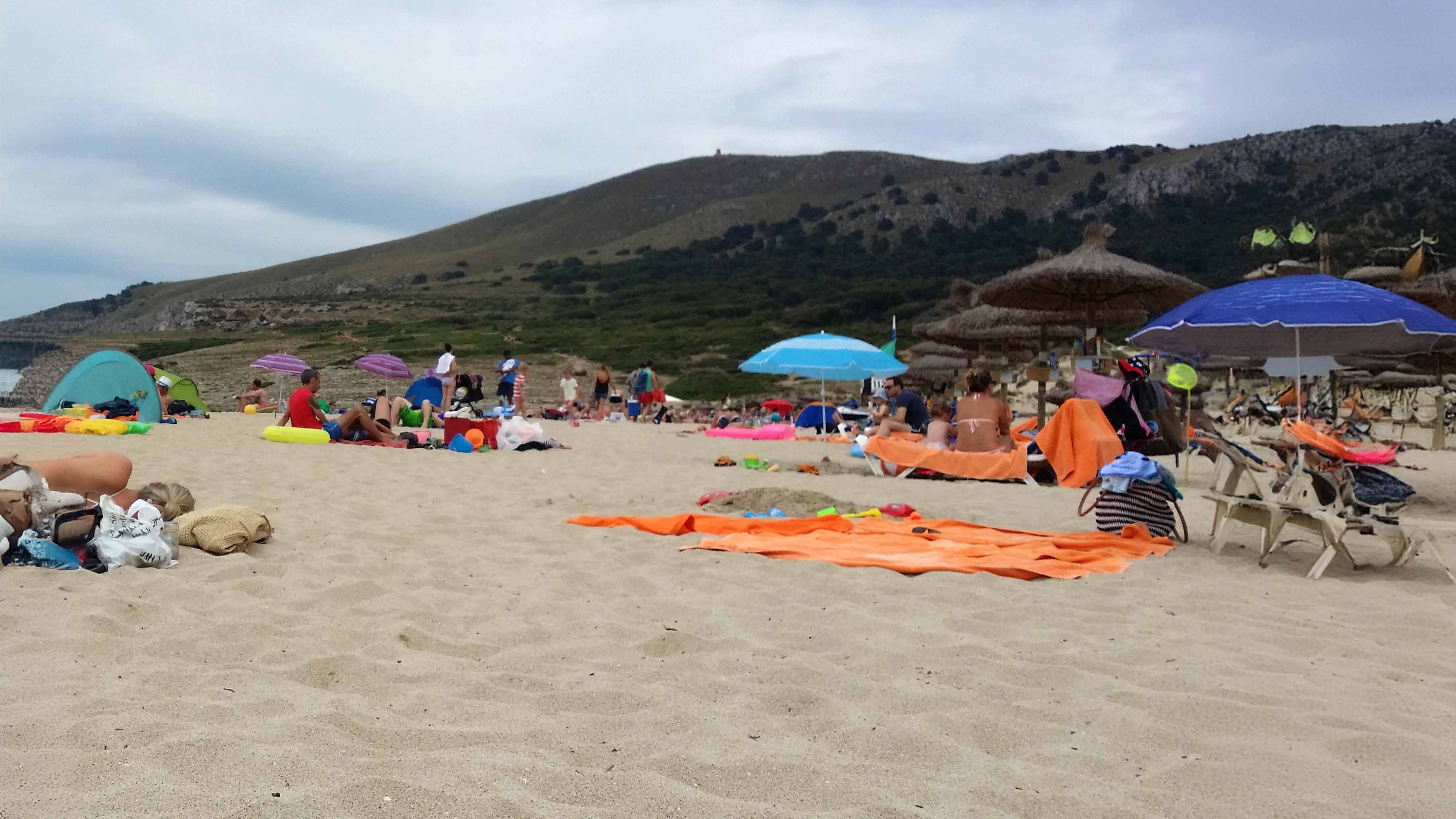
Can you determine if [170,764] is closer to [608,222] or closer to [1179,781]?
[1179,781]

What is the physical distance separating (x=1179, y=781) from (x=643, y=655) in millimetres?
1520

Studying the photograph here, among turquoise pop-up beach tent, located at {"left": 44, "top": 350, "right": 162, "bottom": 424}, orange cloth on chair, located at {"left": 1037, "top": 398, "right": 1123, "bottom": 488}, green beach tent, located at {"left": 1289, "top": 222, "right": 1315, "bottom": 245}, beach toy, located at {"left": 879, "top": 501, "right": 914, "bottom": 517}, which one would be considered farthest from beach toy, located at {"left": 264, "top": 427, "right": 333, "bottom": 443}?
green beach tent, located at {"left": 1289, "top": 222, "right": 1315, "bottom": 245}

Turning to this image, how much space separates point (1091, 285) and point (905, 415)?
310 cm

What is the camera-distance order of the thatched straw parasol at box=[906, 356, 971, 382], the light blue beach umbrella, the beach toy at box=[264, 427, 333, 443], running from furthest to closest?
1. the thatched straw parasol at box=[906, 356, 971, 382]
2. the beach toy at box=[264, 427, 333, 443]
3. the light blue beach umbrella

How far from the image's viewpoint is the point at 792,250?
60.9 m

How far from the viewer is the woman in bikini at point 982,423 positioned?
8.46 m

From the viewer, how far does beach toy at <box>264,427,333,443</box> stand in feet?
32.9

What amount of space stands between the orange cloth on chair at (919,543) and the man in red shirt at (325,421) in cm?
565

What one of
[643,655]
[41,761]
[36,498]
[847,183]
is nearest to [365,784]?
[41,761]

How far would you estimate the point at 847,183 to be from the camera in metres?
81.7

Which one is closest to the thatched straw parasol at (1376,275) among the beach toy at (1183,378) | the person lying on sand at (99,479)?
the beach toy at (1183,378)

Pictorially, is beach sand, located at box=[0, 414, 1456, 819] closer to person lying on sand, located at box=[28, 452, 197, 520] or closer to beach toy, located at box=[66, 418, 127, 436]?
person lying on sand, located at box=[28, 452, 197, 520]

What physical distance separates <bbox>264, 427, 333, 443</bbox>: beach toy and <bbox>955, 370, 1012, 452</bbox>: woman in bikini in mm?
6521

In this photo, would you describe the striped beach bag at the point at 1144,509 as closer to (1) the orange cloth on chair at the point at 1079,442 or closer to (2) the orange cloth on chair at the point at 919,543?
(2) the orange cloth on chair at the point at 919,543
